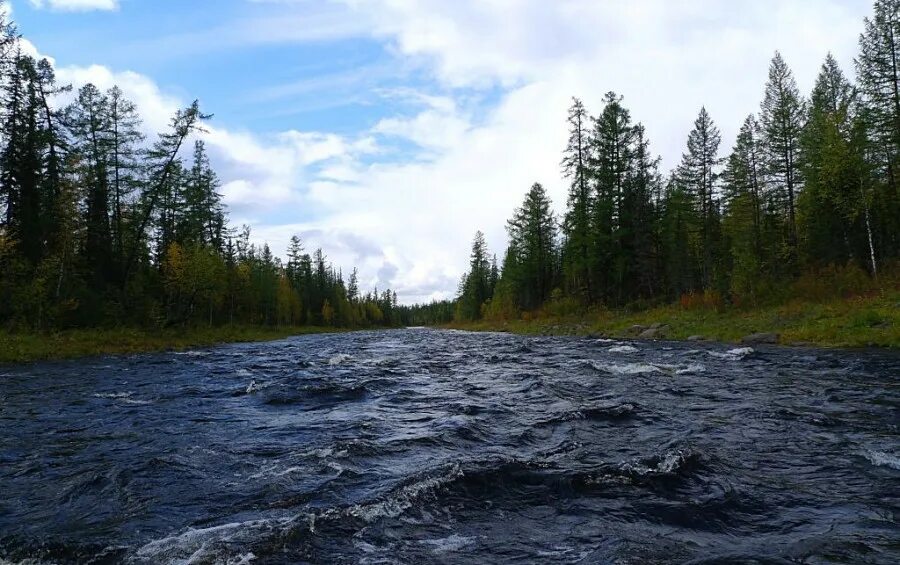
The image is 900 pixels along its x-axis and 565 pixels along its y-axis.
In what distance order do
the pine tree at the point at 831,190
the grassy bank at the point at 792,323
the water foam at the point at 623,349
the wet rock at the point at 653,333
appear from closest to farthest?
the grassy bank at the point at 792,323 < the water foam at the point at 623,349 < the wet rock at the point at 653,333 < the pine tree at the point at 831,190

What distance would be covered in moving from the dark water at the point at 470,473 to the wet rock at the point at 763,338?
771cm

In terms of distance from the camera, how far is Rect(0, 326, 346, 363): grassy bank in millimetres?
24294

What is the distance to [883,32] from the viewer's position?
108ft

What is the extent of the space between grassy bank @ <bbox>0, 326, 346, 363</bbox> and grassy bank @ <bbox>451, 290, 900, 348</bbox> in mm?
28067

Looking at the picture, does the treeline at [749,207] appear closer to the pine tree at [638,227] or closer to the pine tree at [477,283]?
the pine tree at [638,227]

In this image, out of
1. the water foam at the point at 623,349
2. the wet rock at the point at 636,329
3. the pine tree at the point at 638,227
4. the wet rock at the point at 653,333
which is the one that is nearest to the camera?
the water foam at the point at 623,349

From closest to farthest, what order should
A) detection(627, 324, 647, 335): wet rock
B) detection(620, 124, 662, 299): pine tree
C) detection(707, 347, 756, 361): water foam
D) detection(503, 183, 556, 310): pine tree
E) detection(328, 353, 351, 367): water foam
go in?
detection(707, 347, 756, 361): water foam → detection(328, 353, 351, 367): water foam → detection(627, 324, 647, 335): wet rock → detection(620, 124, 662, 299): pine tree → detection(503, 183, 556, 310): pine tree

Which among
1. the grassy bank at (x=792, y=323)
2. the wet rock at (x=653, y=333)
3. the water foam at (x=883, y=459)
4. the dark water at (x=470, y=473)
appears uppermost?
the grassy bank at (x=792, y=323)

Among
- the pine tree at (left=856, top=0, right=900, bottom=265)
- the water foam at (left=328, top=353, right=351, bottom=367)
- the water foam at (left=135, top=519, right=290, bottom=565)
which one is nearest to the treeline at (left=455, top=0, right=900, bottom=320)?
the pine tree at (left=856, top=0, right=900, bottom=265)

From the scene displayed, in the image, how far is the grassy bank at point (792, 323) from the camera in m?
18.6

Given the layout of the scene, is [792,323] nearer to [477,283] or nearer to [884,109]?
[884,109]

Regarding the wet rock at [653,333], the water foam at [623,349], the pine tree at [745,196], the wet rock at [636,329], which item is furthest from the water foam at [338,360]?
the pine tree at [745,196]

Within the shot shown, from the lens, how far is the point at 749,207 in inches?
1766

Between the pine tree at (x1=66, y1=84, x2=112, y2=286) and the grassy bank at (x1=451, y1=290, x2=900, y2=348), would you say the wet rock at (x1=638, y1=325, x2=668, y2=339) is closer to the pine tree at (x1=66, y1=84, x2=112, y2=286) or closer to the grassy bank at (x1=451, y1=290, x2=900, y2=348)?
the grassy bank at (x1=451, y1=290, x2=900, y2=348)
